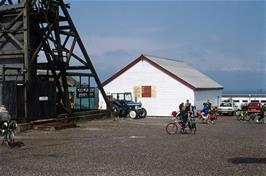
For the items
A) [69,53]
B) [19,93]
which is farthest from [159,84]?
[19,93]

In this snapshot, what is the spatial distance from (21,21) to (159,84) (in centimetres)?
1988

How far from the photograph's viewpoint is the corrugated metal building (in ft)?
139

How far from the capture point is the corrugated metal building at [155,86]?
42250 mm

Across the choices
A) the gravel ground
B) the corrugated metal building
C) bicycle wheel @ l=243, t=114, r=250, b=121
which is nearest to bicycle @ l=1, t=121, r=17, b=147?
the gravel ground

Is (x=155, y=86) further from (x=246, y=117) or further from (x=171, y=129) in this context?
(x=171, y=129)

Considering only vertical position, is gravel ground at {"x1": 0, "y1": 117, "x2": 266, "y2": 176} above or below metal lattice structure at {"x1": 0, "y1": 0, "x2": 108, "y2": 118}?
below

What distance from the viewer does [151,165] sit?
A: 11719 mm

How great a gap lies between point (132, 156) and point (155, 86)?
3037 centimetres

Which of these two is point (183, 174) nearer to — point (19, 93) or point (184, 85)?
point (19, 93)

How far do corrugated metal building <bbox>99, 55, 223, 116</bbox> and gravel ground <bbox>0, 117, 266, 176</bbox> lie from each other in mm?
23194

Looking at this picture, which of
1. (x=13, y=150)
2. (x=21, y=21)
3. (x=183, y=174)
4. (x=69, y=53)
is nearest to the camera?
(x=183, y=174)

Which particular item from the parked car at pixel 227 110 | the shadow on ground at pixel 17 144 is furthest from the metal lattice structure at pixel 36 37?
the parked car at pixel 227 110

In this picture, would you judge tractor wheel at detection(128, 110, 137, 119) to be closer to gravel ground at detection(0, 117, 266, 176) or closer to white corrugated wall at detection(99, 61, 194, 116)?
white corrugated wall at detection(99, 61, 194, 116)

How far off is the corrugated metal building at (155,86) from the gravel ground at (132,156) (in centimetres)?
2319
